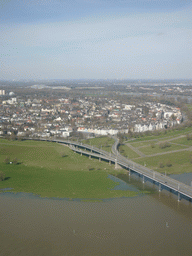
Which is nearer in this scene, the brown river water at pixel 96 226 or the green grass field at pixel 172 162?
the brown river water at pixel 96 226

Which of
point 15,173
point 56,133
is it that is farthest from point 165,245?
point 56,133

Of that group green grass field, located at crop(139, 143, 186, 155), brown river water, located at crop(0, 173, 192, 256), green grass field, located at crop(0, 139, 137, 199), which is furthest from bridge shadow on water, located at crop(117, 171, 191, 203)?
green grass field, located at crop(139, 143, 186, 155)

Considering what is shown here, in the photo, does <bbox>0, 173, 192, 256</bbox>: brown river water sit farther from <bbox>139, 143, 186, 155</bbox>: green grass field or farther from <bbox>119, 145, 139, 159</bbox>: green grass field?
<bbox>139, 143, 186, 155</bbox>: green grass field

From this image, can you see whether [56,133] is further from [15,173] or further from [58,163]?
[15,173]

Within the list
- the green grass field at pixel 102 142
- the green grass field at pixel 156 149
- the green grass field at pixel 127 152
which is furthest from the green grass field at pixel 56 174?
the green grass field at pixel 156 149

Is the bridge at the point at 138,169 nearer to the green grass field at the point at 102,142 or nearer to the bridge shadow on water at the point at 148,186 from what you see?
the bridge shadow on water at the point at 148,186

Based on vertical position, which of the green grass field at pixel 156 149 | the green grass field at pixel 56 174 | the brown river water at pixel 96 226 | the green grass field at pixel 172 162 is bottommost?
the brown river water at pixel 96 226

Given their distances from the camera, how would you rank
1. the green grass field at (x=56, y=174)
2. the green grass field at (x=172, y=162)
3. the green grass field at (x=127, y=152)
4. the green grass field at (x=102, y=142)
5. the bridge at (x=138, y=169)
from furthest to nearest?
the green grass field at (x=102, y=142) < the green grass field at (x=127, y=152) < the green grass field at (x=172, y=162) < the green grass field at (x=56, y=174) < the bridge at (x=138, y=169)
